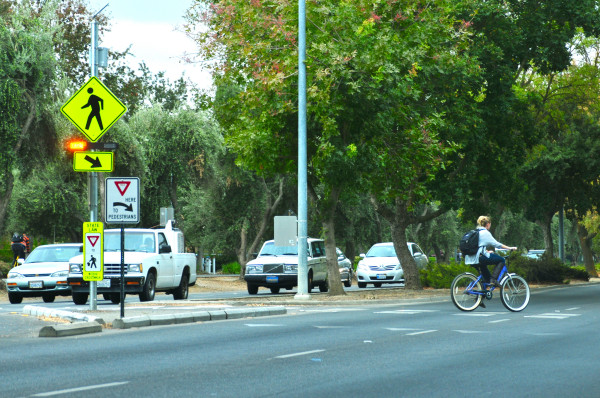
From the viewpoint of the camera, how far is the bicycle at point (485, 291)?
59.8 ft

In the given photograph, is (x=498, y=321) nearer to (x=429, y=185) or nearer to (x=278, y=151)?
(x=278, y=151)

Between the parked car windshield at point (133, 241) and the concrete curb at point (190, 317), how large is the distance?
5.52m

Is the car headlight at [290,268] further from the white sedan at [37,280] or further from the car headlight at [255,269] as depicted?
the white sedan at [37,280]

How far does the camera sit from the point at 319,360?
1005 centimetres

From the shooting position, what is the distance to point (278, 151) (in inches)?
967

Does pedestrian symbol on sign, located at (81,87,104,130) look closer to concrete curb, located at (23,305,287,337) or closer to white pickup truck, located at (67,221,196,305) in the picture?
concrete curb, located at (23,305,287,337)

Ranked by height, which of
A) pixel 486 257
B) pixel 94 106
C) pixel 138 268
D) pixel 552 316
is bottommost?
pixel 552 316

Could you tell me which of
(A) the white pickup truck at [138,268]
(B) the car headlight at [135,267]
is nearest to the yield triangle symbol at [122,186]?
(A) the white pickup truck at [138,268]

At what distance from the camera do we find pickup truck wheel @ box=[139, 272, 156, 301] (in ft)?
72.4

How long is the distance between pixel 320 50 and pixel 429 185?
24.7 ft

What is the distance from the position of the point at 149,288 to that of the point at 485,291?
850cm

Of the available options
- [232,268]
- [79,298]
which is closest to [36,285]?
[79,298]

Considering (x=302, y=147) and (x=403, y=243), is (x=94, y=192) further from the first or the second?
(x=403, y=243)

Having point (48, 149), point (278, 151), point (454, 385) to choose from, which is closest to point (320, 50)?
point (278, 151)
